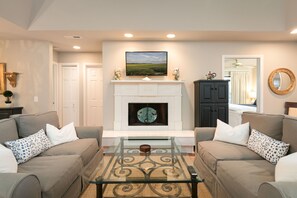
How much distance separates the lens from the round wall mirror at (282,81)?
5344 mm

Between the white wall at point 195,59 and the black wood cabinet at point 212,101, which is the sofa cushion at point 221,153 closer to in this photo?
the black wood cabinet at point 212,101

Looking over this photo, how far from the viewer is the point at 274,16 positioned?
432cm

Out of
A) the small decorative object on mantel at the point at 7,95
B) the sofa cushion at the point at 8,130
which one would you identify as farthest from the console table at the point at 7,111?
the sofa cushion at the point at 8,130

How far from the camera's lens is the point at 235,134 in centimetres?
305

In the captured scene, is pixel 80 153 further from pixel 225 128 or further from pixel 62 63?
pixel 62 63

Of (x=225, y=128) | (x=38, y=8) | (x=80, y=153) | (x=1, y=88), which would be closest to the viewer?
(x=80, y=153)

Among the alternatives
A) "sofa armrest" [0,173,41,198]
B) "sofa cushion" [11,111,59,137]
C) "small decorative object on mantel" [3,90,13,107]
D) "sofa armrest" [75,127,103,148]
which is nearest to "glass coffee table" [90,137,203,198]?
"sofa armrest" [75,127,103,148]

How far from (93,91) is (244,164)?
205 inches

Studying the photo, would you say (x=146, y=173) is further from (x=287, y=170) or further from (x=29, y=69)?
(x=29, y=69)

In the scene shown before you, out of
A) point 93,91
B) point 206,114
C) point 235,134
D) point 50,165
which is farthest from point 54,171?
point 93,91

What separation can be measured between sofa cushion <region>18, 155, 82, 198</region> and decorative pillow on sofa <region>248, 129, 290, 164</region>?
2.14m

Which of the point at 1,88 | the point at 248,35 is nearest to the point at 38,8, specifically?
the point at 1,88

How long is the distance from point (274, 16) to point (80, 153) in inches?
178

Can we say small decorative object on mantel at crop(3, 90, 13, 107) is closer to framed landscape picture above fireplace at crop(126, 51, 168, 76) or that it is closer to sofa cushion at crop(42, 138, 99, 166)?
framed landscape picture above fireplace at crop(126, 51, 168, 76)
